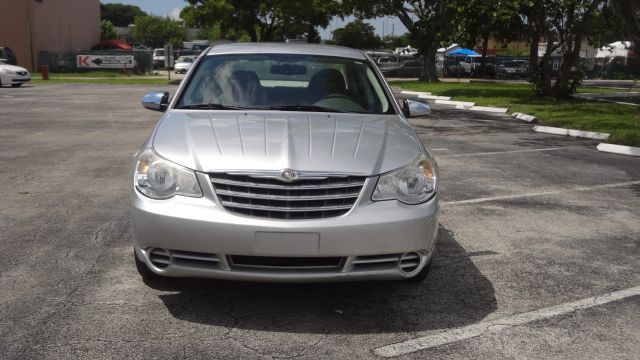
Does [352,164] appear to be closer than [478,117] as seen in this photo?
Yes

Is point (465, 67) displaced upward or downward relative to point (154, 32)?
downward

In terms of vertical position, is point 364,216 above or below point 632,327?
above

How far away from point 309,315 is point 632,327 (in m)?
1.92

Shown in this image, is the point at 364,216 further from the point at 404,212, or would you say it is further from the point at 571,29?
the point at 571,29

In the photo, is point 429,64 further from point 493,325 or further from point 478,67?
point 493,325

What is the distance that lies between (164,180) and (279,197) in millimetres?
706

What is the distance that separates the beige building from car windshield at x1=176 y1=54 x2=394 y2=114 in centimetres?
4310

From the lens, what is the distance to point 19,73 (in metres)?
28.2

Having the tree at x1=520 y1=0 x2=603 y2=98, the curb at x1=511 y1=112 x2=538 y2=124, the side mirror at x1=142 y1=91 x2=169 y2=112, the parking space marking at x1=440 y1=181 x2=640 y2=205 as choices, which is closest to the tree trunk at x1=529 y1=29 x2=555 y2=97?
the tree at x1=520 y1=0 x2=603 y2=98

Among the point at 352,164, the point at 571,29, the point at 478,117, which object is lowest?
the point at 478,117

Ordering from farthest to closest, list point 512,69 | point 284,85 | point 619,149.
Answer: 1. point 512,69
2. point 619,149
3. point 284,85

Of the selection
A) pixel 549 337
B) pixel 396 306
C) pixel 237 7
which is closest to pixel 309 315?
pixel 396 306

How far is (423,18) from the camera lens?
38.4 m

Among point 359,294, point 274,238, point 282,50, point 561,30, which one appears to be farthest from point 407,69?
point 274,238
